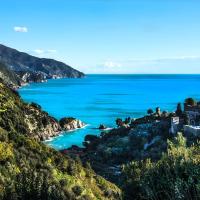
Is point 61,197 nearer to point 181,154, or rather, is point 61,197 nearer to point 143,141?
point 181,154

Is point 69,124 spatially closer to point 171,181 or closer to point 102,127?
point 102,127

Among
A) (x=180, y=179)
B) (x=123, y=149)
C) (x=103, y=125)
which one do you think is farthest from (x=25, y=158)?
(x=103, y=125)

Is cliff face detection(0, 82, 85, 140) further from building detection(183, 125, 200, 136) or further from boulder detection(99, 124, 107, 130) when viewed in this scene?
building detection(183, 125, 200, 136)

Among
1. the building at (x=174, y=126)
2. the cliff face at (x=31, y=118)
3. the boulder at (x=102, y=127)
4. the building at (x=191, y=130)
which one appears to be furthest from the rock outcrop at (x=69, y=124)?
the building at (x=191, y=130)

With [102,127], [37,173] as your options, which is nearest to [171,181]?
[37,173]

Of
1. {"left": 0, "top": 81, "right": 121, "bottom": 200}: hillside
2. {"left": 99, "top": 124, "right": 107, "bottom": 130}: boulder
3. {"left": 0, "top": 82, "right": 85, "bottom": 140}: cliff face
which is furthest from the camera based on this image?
{"left": 99, "top": 124, "right": 107, "bottom": 130}: boulder

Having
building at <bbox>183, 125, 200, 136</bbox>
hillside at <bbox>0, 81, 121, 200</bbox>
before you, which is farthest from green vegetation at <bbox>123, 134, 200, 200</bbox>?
building at <bbox>183, 125, 200, 136</bbox>

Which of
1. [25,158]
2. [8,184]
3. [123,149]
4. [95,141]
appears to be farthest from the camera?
[95,141]

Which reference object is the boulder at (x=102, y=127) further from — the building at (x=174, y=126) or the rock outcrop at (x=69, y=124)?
the building at (x=174, y=126)
